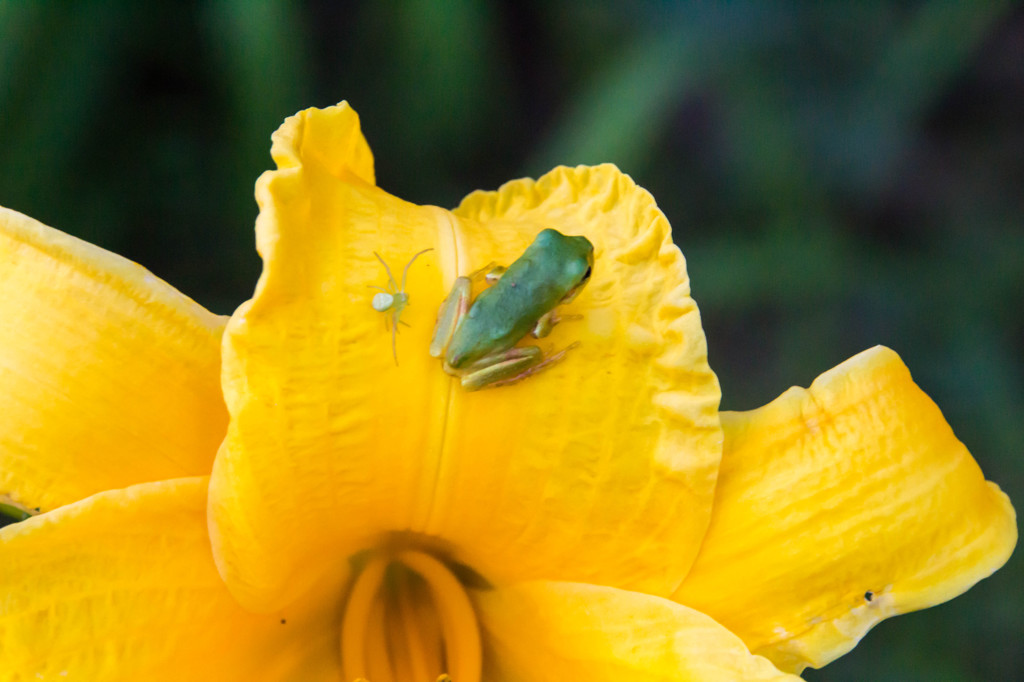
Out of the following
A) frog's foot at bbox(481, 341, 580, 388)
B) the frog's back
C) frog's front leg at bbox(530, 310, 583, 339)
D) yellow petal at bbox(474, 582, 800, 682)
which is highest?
the frog's back

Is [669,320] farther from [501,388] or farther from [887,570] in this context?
[887,570]

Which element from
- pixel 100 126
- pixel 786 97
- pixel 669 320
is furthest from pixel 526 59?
pixel 669 320

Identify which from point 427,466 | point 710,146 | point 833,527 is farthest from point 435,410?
point 710,146

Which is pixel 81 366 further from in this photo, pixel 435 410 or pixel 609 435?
pixel 609 435

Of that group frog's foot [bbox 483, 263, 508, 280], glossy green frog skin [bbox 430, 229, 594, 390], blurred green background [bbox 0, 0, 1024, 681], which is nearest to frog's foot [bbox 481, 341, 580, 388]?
glossy green frog skin [bbox 430, 229, 594, 390]

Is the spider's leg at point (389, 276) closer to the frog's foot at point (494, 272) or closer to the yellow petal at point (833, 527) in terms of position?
the frog's foot at point (494, 272)

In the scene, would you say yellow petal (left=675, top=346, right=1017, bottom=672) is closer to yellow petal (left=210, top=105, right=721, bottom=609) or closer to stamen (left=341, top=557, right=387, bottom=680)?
yellow petal (left=210, top=105, right=721, bottom=609)
